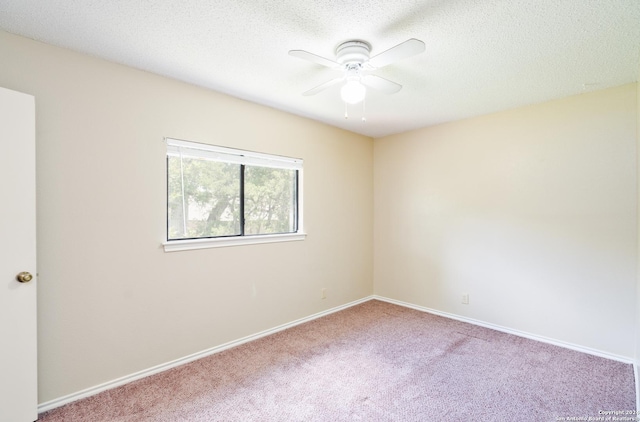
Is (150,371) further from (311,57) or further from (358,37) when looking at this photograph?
(358,37)

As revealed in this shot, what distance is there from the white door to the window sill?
0.84 m

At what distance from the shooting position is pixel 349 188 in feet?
13.5

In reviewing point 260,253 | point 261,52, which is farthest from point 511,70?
point 260,253

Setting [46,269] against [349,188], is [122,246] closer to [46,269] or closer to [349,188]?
[46,269]

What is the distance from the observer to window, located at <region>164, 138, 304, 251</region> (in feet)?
8.68

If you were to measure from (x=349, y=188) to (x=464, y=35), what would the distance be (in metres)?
2.43

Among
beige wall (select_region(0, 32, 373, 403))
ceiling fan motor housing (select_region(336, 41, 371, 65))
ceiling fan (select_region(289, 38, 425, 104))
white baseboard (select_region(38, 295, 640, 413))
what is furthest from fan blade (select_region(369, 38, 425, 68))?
white baseboard (select_region(38, 295, 640, 413))

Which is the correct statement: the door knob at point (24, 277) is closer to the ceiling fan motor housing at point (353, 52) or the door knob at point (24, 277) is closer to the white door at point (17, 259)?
the white door at point (17, 259)

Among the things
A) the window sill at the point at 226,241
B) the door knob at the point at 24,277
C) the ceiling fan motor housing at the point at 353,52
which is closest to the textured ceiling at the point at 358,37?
the ceiling fan motor housing at the point at 353,52

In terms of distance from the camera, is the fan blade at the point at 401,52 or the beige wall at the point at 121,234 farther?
the beige wall at the point at 121,234

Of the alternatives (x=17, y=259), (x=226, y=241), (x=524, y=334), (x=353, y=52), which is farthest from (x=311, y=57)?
(x=524, y=334)

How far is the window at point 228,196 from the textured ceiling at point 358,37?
638 millimetres

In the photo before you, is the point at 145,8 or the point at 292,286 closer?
the point at 145,8

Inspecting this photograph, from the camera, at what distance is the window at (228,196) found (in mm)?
2645
